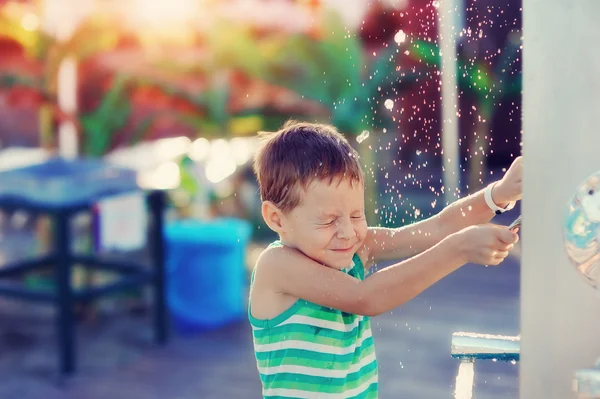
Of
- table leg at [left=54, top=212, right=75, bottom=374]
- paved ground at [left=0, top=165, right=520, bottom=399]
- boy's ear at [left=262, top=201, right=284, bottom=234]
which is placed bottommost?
paved ground at [left=0, top=165, right=520, bottom=399]

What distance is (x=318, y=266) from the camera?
1.33 m

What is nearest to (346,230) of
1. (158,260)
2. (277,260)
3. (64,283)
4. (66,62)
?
(277,260)

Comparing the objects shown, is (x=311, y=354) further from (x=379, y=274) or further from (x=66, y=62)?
(x=66, y=62)

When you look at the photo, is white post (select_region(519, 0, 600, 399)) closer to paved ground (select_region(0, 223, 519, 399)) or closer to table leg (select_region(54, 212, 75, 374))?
paved ground (select_region(0, 223, 519, 399))

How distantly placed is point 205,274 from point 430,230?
9.73 ft

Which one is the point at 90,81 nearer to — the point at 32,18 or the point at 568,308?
the point at 32,18

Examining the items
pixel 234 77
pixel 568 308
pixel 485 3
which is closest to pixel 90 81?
pixel 234 77

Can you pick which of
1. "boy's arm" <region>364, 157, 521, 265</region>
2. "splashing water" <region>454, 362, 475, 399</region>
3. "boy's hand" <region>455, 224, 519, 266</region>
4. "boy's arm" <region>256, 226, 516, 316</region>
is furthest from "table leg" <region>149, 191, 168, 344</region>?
"splashing water" <region>454, 362, 475, 399</region>

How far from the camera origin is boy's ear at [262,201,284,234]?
4.54ft

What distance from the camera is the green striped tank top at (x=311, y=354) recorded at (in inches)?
55.2

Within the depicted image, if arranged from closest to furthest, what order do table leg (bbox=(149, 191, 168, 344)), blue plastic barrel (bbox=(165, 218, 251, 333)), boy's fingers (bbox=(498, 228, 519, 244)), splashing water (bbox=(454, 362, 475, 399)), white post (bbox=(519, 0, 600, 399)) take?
white post (bbox=(519, 0, 600, 399)), splashing water (bbox=(454, 362, 475, 399)), boy's fingers (bbox=(498, 228, 519, 244)), table leg (bbox=(149, 191, 168, 344)), blue plastic barrel (bbox=(165, 218, 251, 333))

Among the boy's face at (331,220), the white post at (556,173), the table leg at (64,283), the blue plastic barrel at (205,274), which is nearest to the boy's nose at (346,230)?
the boy's face at (331,220)

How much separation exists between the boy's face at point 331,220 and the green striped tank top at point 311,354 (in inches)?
4.9

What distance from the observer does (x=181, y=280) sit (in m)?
4.42
